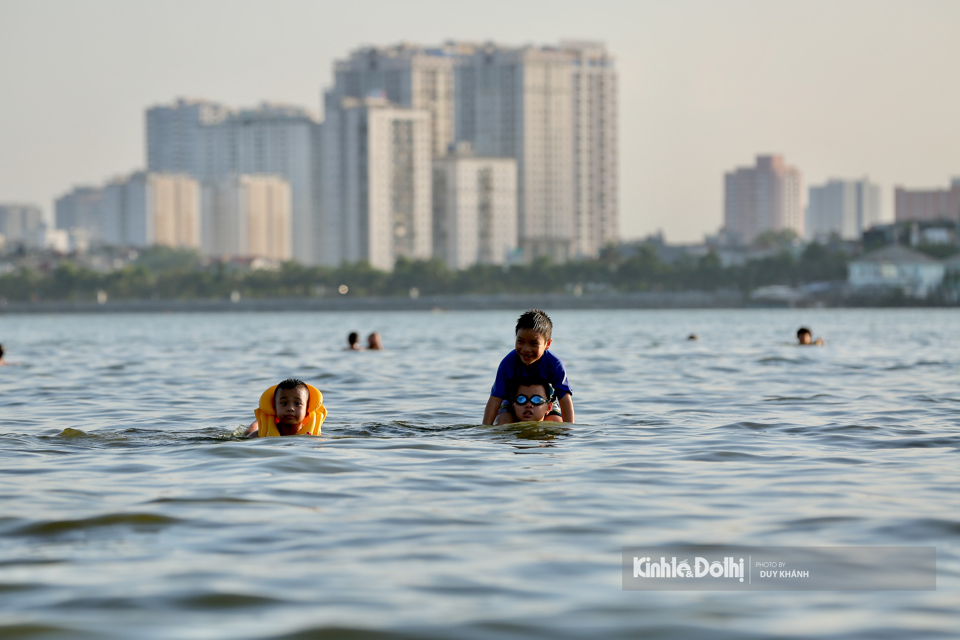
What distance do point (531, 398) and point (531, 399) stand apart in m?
0.01

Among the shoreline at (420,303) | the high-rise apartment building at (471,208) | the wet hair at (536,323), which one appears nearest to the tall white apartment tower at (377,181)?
the high-rise apartment building at (471,208)

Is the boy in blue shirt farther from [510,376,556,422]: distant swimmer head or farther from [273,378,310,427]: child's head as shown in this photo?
[273,378,310,427]: child's head

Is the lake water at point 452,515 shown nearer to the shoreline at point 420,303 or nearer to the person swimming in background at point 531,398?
the person swimming in background at point 531,398

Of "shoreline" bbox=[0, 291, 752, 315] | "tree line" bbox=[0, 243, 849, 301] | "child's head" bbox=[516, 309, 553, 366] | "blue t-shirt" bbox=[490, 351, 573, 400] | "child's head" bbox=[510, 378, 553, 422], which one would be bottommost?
"shoreline" bbox=[0, 291, 752, 315]

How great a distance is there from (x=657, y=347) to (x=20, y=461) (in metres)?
32.1

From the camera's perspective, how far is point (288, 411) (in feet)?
40.5

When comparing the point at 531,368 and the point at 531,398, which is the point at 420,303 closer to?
the point at 531,398

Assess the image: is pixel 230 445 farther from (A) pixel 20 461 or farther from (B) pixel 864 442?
(B) pixel 864 442

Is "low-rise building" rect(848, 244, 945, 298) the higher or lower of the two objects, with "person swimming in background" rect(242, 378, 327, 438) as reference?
higher

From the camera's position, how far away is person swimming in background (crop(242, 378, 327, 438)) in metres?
12.3

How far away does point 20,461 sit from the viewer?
37.6ft

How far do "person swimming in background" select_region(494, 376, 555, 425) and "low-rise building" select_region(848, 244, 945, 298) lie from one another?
131m

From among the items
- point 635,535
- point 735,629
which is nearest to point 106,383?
point 635,535

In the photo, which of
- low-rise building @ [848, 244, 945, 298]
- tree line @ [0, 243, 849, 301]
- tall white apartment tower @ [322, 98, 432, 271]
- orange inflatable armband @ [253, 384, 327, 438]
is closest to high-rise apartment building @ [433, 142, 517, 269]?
tall white apartment tower @ [322, 98, 432, 271]
